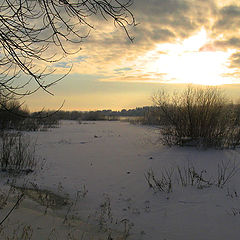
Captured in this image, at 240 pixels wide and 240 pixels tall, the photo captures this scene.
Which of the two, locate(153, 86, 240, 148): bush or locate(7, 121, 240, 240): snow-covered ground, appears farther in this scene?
locate(153, 86, 240, 148): bush

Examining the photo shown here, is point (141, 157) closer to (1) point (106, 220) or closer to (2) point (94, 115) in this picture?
(1) point (106, 220)

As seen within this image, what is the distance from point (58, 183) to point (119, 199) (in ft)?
5.68

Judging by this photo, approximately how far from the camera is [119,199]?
461 cm

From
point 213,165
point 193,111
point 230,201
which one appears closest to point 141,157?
point 213,165

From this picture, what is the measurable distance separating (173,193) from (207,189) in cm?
72

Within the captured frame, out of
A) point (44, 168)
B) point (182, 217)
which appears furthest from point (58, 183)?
point (182, 217)

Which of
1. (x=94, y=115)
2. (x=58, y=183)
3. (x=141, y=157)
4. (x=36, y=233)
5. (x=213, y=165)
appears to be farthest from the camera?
(x=94, y=115)

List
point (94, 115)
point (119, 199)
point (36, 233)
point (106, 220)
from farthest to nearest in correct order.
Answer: point (94, 115) → point (119, 199) → point (106, 220) → point (36, 233)

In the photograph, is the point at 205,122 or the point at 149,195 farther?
the point at 205,122

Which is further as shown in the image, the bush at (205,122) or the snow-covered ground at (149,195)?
the bush at (205,122)

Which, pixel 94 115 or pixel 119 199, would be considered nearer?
pixel 119 199

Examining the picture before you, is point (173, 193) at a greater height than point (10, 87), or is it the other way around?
point (10, 87)

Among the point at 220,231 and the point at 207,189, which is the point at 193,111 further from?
the point at 220,231

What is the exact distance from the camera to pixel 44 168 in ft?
22.1
